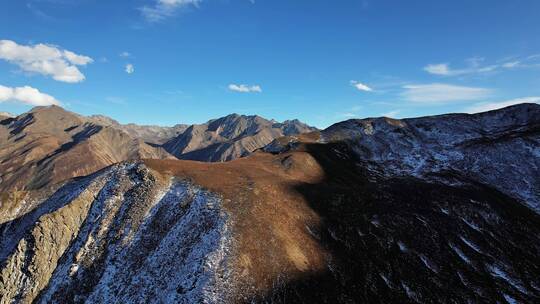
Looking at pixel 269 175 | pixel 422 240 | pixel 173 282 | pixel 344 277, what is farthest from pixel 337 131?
pixel 173 282

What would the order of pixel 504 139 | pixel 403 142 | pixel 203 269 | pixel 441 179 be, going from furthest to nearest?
pixel 403 142
pixel 504 139
pixel 441 179
pixel 203 269

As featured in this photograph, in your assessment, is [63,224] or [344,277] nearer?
[344,277]

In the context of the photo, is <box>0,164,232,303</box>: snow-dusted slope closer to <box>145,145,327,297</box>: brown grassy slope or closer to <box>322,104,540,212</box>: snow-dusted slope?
<box>145,145,327,297</box>: brown grassy slope

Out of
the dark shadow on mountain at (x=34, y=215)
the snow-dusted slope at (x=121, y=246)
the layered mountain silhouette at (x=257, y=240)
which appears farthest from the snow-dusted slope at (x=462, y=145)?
the dark shadow on mountain at (x=34, y=215)

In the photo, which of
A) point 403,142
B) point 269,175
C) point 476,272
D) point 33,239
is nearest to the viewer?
point 476,272

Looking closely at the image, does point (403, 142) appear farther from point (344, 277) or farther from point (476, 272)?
point (344, 277)

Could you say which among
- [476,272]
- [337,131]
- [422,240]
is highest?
[337,131]
